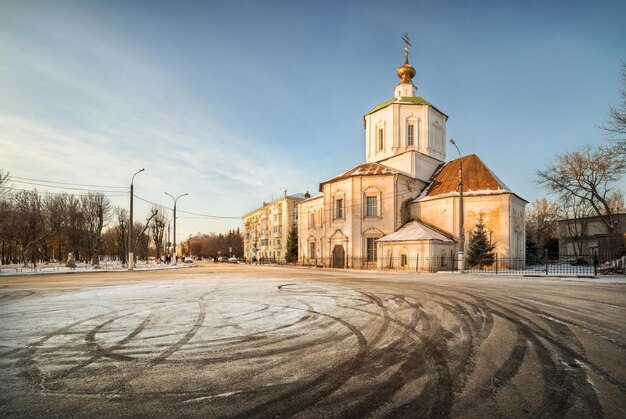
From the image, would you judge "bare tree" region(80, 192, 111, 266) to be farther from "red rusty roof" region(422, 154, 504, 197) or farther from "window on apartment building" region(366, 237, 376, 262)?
"red rusty roof" region(422, 154, 504, 197)

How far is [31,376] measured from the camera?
4.00 metres

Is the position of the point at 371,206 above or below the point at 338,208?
above

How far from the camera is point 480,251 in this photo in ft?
93.1

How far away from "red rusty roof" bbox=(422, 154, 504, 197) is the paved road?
81.2 feet

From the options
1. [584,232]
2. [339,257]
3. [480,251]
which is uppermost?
[584,232]

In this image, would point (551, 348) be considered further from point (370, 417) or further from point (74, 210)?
point (74, 210)

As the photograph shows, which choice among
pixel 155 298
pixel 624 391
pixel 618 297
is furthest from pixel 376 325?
pixel 618 297

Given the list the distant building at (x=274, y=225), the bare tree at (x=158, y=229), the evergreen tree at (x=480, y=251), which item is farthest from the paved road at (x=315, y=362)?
the bare tree at (x=158, y=229)

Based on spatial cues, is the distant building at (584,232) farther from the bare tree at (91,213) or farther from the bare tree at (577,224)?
the bare tree at (91,213)

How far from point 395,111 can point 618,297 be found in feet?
103

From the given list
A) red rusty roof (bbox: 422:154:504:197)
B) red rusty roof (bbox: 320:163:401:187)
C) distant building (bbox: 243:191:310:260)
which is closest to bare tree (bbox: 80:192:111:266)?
distant building (bbox: 243:191:310:260)

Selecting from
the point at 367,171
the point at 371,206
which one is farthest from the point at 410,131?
the point at 371,206

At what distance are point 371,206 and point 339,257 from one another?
6536mm

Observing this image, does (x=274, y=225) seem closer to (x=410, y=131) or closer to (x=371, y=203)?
(x=371, y=203)
